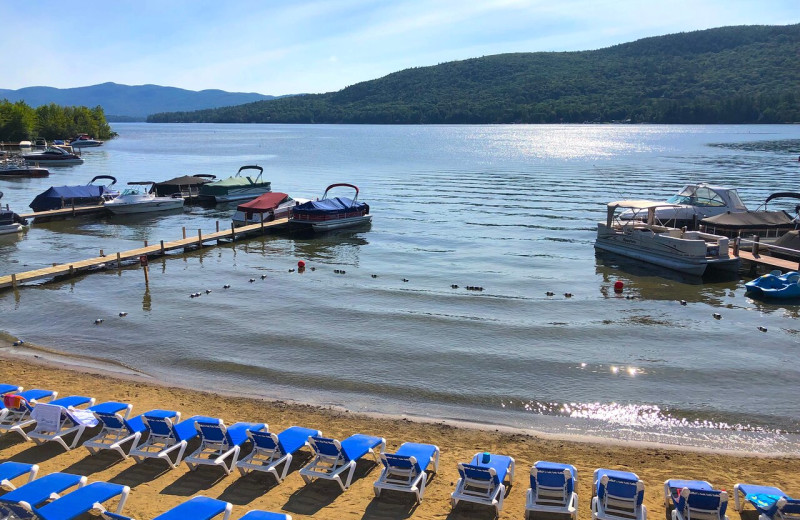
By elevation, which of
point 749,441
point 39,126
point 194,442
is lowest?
point 749,441

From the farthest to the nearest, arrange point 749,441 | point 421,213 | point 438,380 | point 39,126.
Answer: point 39,126 < point 421,213 < point 438,380 < point 749,441

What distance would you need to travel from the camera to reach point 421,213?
4669 cm

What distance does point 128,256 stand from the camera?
29.3m

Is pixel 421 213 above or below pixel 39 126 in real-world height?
below

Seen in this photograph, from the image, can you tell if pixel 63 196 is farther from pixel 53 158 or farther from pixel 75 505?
pixel 53 158

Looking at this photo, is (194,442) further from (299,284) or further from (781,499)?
(299,284)

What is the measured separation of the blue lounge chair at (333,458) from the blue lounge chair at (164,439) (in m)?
2.25

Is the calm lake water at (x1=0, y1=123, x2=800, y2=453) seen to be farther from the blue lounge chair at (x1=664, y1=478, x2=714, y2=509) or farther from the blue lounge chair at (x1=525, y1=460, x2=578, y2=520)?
the blue lounge chair at (x1=525, y1=460, x2=578, y2=520)

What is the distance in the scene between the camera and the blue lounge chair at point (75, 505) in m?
8.31

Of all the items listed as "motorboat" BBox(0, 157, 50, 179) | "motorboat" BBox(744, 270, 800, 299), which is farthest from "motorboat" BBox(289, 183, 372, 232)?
"motorboat" BBox(0, 157, 50, 179)

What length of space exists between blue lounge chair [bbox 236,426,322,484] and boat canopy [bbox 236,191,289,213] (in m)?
29.5

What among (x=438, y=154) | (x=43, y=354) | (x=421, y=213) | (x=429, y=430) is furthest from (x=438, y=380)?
(x=438, y=154)

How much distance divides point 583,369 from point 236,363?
956 cm

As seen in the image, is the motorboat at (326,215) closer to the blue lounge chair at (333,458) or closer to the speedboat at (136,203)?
the speedboat at (136,203)
